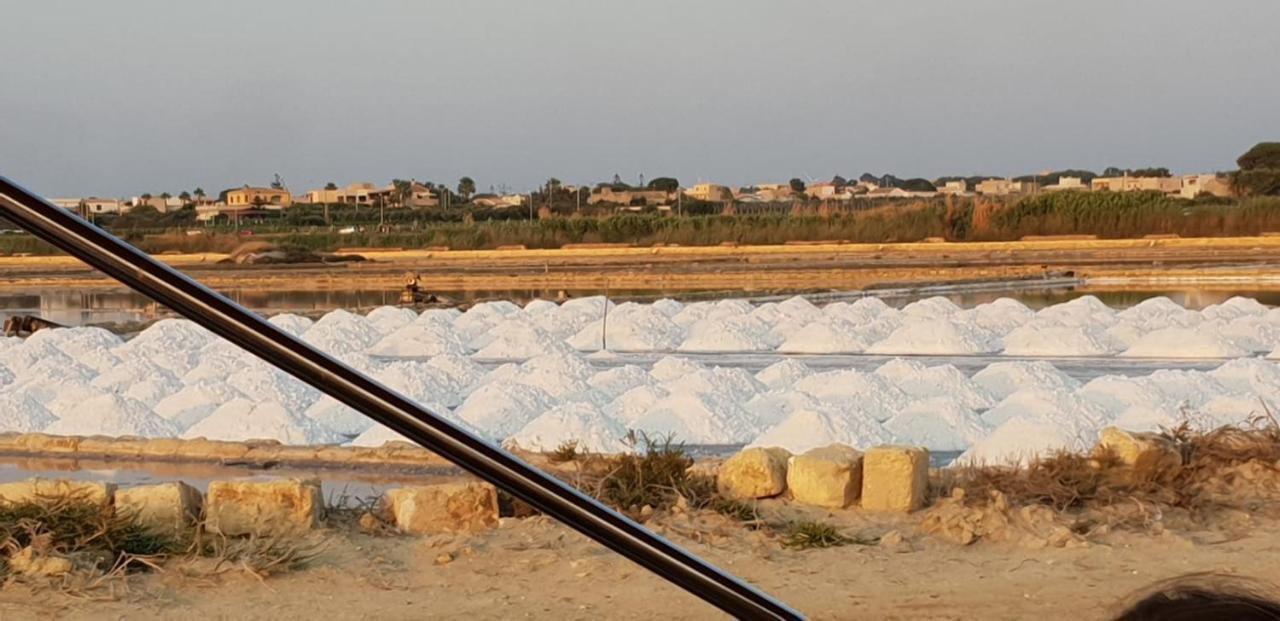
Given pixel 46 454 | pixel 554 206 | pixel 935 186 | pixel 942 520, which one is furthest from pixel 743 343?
pixel 935 186

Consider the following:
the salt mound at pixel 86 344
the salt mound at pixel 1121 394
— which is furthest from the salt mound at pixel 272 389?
the salt mound at pixel 1121 394

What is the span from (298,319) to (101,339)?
1757mm

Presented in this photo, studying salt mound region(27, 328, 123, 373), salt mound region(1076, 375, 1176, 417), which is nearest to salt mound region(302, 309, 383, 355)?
salt mound region(27, 328, 123, 373)

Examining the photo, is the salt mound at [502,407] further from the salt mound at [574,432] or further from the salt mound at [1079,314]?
the salt mound at [1079,314]

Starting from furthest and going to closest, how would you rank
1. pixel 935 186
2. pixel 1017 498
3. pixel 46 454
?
pixel 935 186, pixel 46 454, pixel 1017 498

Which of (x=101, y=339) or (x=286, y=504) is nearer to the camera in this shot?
(x=286, y=504)

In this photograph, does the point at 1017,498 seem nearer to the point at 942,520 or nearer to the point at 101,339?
the point at 942,520

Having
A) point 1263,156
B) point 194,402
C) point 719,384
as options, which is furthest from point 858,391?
point 1263,156

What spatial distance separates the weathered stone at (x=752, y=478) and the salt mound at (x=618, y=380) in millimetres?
2975

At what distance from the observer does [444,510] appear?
550cm

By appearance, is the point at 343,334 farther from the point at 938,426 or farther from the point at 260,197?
the point at 260,197

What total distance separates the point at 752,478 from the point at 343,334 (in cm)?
721

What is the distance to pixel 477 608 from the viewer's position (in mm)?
4559

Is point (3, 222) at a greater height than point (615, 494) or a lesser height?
greater
